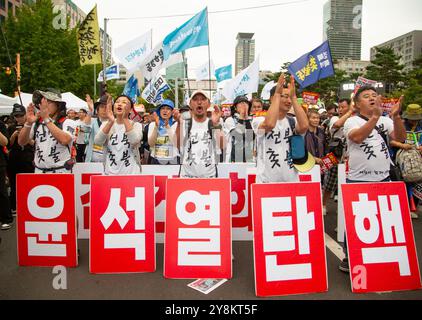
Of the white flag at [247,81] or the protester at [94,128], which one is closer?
the protester at [94,128]

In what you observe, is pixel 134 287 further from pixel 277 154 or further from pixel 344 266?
pixel 344 266

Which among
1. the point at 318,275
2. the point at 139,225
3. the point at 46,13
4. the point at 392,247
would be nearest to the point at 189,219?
the point at 139,225

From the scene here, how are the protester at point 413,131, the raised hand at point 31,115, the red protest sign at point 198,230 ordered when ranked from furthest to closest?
1. the protester at point 413,131
2. the raised hand at point 31,115
3. the red protest sign at point 198,230

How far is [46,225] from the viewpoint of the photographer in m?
3.98

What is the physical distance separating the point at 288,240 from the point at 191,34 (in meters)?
6.86

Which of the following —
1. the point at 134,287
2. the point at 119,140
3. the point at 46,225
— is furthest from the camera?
the point at 119,140

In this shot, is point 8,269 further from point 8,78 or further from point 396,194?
point 8,78

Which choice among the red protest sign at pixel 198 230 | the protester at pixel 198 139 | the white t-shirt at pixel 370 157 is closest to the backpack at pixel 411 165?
the white t-shirt at pixel 370 157

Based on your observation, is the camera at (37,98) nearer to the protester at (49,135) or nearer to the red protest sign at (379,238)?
the protester at (49,135)

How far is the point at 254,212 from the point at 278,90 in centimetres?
123

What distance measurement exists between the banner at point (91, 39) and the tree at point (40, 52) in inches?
671

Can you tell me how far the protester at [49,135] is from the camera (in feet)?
13.6

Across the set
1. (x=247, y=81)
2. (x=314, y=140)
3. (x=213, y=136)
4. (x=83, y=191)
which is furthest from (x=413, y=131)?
(x=83, y=191)

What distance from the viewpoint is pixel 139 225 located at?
385 cm
